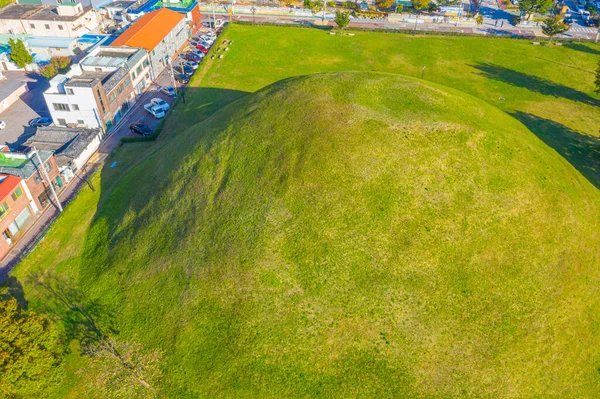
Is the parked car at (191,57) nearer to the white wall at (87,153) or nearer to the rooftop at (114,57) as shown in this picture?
the rooftop at (114,57)

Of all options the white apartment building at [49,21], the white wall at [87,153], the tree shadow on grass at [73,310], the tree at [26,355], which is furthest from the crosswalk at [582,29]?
the tree at [26,355]

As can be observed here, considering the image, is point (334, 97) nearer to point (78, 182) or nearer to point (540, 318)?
point (540, 318)

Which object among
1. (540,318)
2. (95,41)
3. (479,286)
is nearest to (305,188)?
(479,286)

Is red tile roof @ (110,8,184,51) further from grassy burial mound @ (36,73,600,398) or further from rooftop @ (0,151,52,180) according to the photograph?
grassy burial mound @ (36,73,600,398)

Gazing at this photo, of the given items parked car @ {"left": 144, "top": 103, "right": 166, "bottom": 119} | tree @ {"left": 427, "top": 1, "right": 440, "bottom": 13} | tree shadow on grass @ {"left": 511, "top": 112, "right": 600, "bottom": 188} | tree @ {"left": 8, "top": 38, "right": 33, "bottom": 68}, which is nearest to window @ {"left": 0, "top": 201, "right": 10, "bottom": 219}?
parked car @ {"left": 144, "top": 103, "right": 166, "bottom": 119}

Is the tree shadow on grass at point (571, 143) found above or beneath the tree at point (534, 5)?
beneath
